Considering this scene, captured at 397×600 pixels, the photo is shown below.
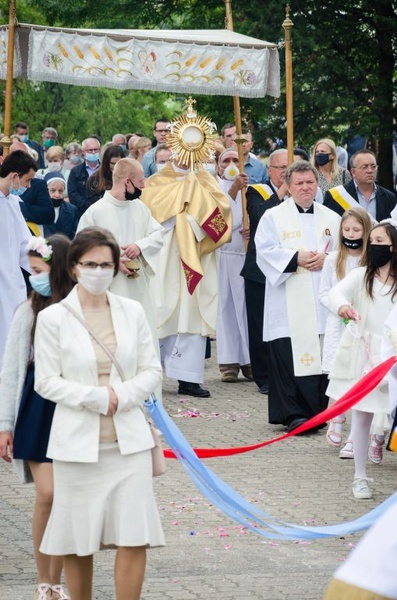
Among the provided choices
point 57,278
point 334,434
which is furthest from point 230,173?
point 57,278

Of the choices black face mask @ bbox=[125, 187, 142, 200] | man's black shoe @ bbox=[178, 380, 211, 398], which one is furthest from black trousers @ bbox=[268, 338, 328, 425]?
man's black shoe @ bbox=[178, 380, 211, 398]

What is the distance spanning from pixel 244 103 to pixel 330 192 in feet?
30.1

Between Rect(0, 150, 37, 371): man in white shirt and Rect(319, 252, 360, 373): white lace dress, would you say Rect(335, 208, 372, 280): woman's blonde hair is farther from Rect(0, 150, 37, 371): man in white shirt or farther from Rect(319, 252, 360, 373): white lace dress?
Rect(0, 150, 37, 371): man in white shirt

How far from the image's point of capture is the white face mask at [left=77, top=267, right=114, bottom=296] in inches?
224

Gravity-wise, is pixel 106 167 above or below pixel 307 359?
above

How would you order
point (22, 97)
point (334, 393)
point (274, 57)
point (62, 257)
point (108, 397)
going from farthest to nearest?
1. point (22, 97)
2. point (274, 57)
3. point (334, 393)
4. point (62, 257)
5. point (108, 397)

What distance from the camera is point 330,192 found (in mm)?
12562

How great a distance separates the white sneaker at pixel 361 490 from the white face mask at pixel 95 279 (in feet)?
11.2

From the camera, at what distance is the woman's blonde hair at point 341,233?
9.87 meters

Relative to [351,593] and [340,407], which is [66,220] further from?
[351,593]

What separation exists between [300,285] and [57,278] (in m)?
5.20

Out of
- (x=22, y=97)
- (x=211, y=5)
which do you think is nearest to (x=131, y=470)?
(x=211, y=5)

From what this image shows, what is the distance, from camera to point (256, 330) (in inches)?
Answer: 530

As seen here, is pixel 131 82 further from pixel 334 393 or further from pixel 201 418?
pixel 334 393
